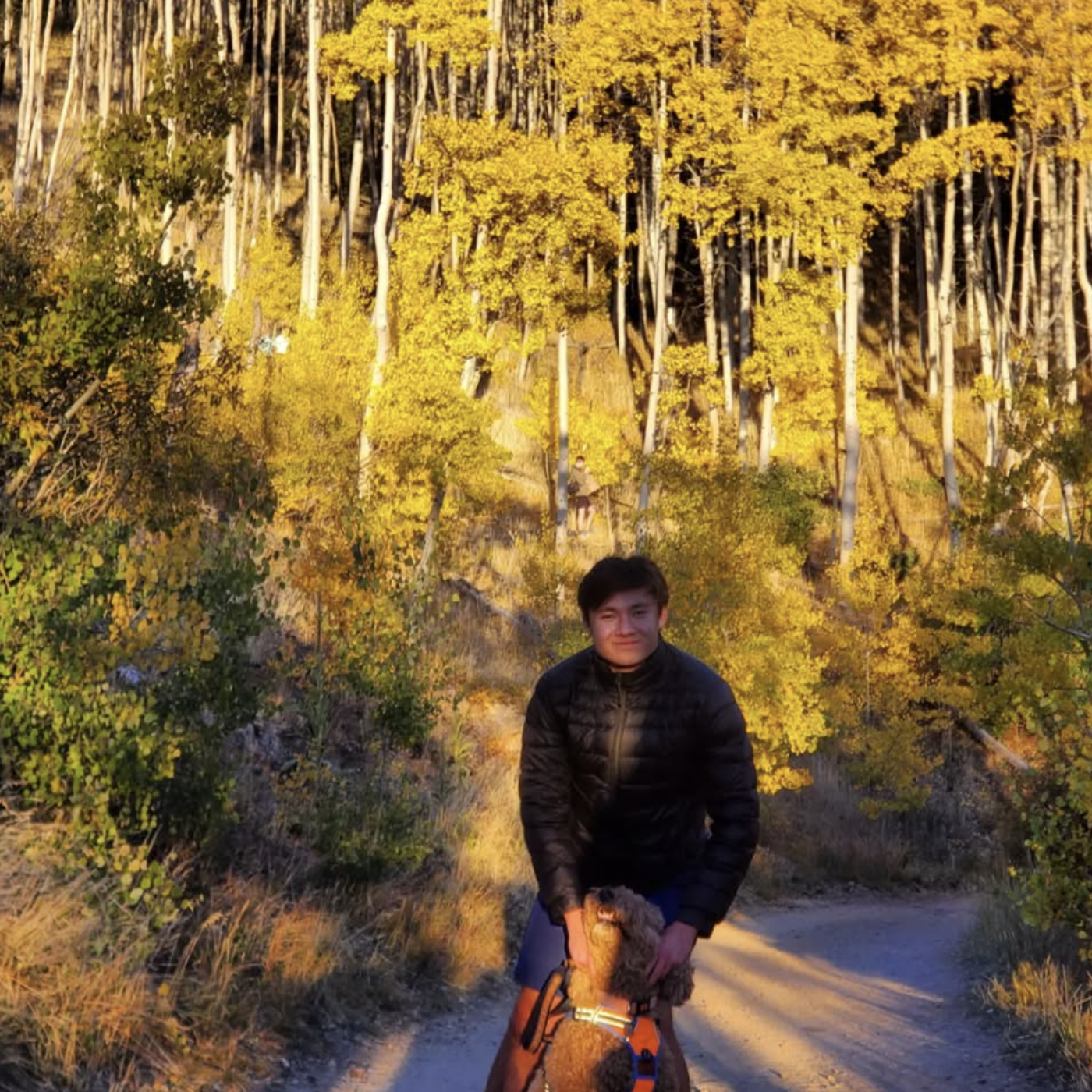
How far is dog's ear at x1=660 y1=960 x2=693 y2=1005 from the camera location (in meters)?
3.69

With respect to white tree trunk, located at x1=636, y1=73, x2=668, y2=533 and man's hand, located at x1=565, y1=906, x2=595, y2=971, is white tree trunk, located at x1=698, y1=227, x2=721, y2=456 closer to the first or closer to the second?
white tree trunk, located at x1=636, y1=73, x2=668, y2=533

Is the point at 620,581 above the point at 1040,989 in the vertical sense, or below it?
above

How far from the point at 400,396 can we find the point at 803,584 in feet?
38.8

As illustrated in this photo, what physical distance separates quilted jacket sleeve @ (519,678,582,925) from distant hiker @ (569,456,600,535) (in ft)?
90.0

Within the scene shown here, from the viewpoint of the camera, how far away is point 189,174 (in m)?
9.52

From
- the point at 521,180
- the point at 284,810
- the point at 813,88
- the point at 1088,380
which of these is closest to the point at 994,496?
the point at 284,810

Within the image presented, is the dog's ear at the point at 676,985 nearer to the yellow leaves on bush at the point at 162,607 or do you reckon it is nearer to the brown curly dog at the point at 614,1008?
the brown curly dog at the point at 614,1008

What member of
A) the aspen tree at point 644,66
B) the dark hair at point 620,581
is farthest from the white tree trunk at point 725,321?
the dark hair at point 620,581

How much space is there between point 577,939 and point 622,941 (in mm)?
119

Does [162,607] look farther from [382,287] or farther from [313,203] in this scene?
[313,203]

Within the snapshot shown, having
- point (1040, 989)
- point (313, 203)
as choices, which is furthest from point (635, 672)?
point (313, 203)

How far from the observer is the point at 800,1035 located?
9.71 meters

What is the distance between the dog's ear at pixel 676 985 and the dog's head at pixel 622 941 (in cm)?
9

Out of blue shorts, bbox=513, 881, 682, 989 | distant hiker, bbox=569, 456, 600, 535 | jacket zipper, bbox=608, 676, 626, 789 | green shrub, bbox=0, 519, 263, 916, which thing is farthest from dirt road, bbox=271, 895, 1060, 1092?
distant hiker, bbox=569, 456, 600, 535
